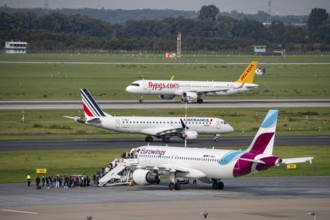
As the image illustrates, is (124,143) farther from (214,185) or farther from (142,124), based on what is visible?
(214,185)

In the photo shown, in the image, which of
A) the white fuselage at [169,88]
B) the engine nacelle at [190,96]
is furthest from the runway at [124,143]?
the white fuselage at [169,88]

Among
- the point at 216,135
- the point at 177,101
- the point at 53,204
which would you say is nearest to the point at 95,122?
the point at 216,135

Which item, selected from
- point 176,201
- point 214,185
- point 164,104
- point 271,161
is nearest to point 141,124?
point 214,185

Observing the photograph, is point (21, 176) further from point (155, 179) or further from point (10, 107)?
point (10, 107)

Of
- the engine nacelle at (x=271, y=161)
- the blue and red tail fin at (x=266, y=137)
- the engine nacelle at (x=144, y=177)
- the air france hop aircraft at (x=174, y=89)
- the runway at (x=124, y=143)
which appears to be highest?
the blue and red tail fin at (x=266, y=137)

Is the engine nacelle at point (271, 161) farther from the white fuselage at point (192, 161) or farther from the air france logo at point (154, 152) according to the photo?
the air france logo at point (154, 152)

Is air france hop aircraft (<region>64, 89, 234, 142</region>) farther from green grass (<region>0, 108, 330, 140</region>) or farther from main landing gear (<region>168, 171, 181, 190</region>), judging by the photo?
main landing gear (<region>168, 171, 181, 190</region>)

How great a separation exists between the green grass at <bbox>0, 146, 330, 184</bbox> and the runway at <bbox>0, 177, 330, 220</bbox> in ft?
17.9

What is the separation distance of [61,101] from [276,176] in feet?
260

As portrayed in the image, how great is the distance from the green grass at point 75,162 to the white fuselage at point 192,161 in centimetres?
729

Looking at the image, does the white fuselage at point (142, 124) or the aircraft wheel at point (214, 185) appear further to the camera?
the white fuselage at point (142, 124)

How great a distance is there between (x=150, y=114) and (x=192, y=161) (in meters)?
61.0

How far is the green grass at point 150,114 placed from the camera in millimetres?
113938

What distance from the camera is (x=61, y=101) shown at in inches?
6132
